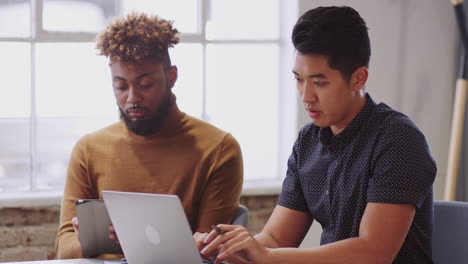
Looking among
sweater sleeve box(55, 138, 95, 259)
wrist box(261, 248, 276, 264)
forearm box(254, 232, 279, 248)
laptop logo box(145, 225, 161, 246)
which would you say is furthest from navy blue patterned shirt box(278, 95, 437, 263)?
sweater sleeve box(55, 138, 95, 259)

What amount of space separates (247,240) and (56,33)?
1.98m

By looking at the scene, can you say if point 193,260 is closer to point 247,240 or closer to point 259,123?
point 247,240

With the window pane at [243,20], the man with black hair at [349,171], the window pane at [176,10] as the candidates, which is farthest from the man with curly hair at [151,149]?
the window pane at [243,20]

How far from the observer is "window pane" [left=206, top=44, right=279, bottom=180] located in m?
3.72

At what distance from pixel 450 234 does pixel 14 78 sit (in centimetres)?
213

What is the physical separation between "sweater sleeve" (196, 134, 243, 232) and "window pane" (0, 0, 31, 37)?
1338mm

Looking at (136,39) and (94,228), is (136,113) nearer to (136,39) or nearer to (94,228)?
(136,39)

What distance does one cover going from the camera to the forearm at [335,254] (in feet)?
5.85

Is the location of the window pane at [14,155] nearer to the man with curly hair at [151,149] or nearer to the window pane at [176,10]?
the window pane at [176,10]

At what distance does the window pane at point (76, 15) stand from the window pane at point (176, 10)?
12cm

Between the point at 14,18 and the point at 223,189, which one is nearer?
the point at 223,189

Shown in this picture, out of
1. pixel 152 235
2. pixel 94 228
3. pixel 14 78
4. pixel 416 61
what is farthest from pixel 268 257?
pixel 416 61

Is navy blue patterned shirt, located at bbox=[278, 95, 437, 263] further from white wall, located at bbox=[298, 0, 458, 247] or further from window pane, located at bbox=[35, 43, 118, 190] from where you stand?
white wall, located at bbox=[298, 0, 458, 247]

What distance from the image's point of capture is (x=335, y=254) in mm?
1792
